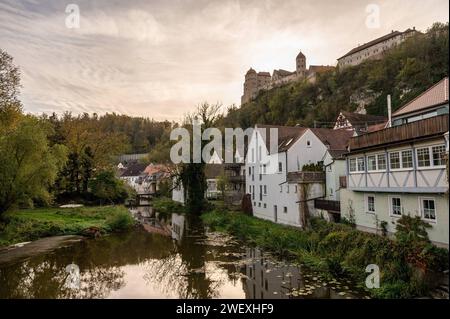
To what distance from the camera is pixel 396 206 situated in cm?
1603

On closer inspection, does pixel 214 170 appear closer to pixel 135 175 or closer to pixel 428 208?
pixel 135 175

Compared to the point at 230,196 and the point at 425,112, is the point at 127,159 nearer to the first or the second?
the point at 230,196

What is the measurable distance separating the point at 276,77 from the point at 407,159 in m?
103

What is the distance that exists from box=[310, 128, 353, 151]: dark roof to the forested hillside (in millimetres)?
19178

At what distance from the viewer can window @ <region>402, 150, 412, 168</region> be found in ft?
49.6

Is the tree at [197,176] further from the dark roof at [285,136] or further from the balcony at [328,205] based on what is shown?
the balcony at [328,205]

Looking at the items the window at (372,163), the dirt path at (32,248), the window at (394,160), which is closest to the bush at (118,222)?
the dirt path at (32,248)

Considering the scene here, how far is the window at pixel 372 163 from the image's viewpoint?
57.3 feet

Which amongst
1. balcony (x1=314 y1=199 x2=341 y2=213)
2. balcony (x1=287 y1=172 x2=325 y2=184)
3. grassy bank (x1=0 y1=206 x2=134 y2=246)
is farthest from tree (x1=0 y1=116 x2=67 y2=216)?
balcony (x1=314 y1=199 x2=341 y2=213)

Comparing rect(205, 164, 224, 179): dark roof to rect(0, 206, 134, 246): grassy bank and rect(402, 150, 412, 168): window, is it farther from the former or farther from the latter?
rect(402, 150, 412, 168): window

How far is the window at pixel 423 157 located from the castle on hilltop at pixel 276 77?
74.8 metres

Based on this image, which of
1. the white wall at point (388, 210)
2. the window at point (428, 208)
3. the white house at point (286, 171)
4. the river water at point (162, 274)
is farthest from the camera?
the white house at point (286, 171)
